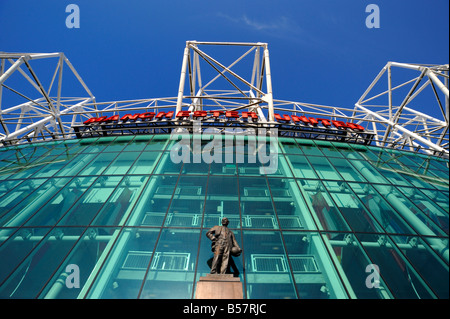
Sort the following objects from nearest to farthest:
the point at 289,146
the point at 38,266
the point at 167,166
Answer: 1. the point at 38,266
2. the point at 167,166
3. the point at 289,146

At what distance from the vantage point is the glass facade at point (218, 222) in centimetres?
1141

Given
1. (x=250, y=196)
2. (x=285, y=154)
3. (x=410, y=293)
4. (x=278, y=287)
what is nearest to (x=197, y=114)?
(x=285, y=154)

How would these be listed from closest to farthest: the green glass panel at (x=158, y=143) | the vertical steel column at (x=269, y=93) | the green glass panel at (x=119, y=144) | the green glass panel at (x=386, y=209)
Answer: the green glass panel at (x=386, y=209)
the green glass panel at (x=158, y=143)
the green glass panel at (x=119, y=144)
the vertical steel column at (x=269, y=93)

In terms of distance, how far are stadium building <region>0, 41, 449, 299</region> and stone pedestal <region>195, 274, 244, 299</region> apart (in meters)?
1.38

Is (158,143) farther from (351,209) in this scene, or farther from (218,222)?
(351,209)

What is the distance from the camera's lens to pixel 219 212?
15211 millimetres

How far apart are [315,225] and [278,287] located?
4836 mm

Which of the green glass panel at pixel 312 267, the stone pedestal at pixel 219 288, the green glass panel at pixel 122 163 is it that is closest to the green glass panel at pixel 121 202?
the green glass panel at pixel 122 163

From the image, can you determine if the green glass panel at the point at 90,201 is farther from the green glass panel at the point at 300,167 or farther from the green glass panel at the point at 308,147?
the green glass panel at the point at 308,147

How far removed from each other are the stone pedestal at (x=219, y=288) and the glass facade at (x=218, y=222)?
55.3 inches

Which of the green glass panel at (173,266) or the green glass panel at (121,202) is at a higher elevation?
the green glass panel at (121,202)

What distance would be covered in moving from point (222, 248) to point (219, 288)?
1794 millimetres

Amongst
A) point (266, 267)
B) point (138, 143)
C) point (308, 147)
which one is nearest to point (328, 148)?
point (308, 147)

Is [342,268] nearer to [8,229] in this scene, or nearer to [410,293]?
[410,293]
